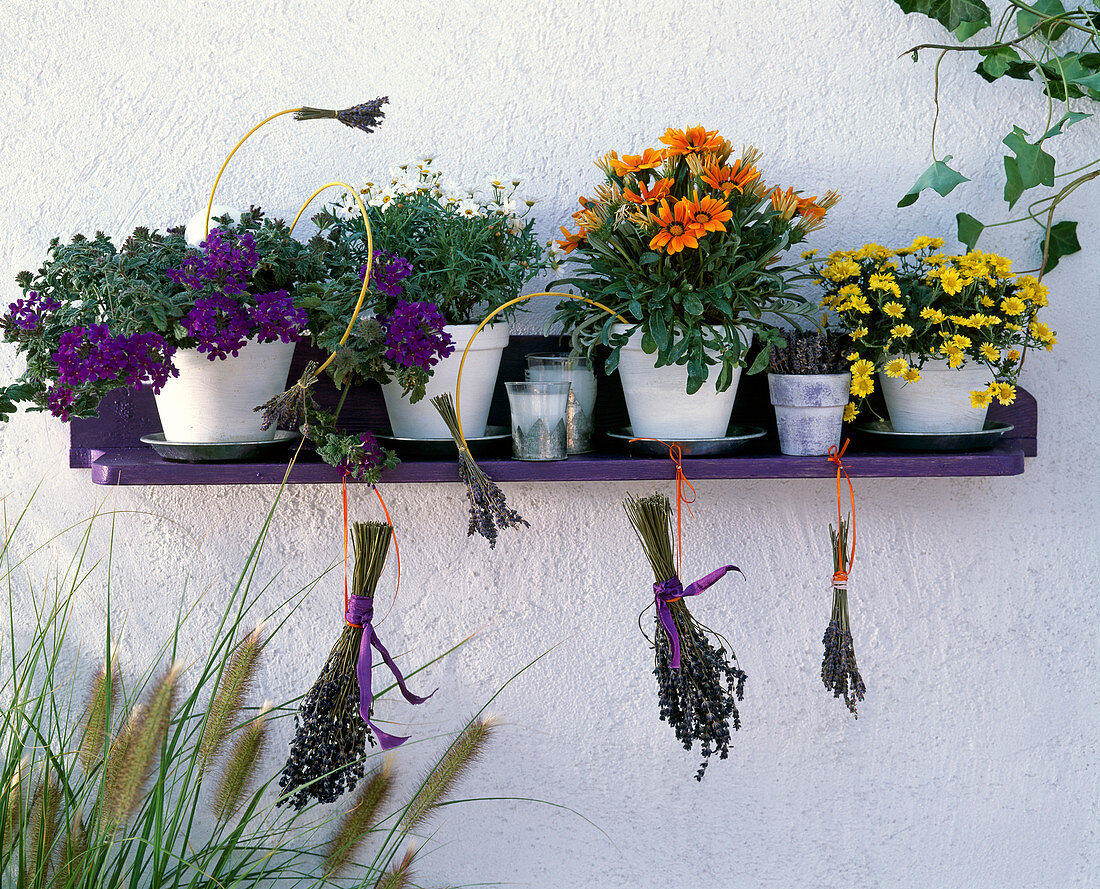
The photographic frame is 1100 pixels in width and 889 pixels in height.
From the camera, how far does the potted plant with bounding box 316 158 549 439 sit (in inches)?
35.1

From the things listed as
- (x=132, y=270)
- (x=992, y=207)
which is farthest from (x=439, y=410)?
(x=992, y=207)

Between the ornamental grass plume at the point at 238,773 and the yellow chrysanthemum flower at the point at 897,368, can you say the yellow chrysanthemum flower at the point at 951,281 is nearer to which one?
the yellow chrysanthemum flower at the point at 897,368

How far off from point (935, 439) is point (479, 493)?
0.49 meters

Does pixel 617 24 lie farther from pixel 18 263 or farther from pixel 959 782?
pixel 959 782

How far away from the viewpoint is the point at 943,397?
0.94 meters

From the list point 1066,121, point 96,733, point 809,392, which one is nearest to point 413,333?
point 809,392

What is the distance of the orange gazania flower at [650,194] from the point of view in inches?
34.1

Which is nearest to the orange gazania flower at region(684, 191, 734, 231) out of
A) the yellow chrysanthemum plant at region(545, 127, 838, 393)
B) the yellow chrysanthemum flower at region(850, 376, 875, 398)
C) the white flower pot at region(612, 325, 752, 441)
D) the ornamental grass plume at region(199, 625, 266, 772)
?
the yellow chrysanthemum plant at region(545, 127, 838, 393)

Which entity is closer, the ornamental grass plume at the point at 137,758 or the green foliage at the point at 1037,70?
the ornamental grass plume at the point at 137,758

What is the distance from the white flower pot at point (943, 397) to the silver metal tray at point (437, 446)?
17.0 inches

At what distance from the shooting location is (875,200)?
1059 mm

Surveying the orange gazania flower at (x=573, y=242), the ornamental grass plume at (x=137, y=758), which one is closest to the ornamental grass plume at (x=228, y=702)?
the ornamental grass plume at (x=137, y=758)

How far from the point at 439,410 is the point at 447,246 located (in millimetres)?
170

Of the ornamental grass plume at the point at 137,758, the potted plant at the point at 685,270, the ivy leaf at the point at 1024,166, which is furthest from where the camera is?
the ivy leaf at the point at 1024,166
